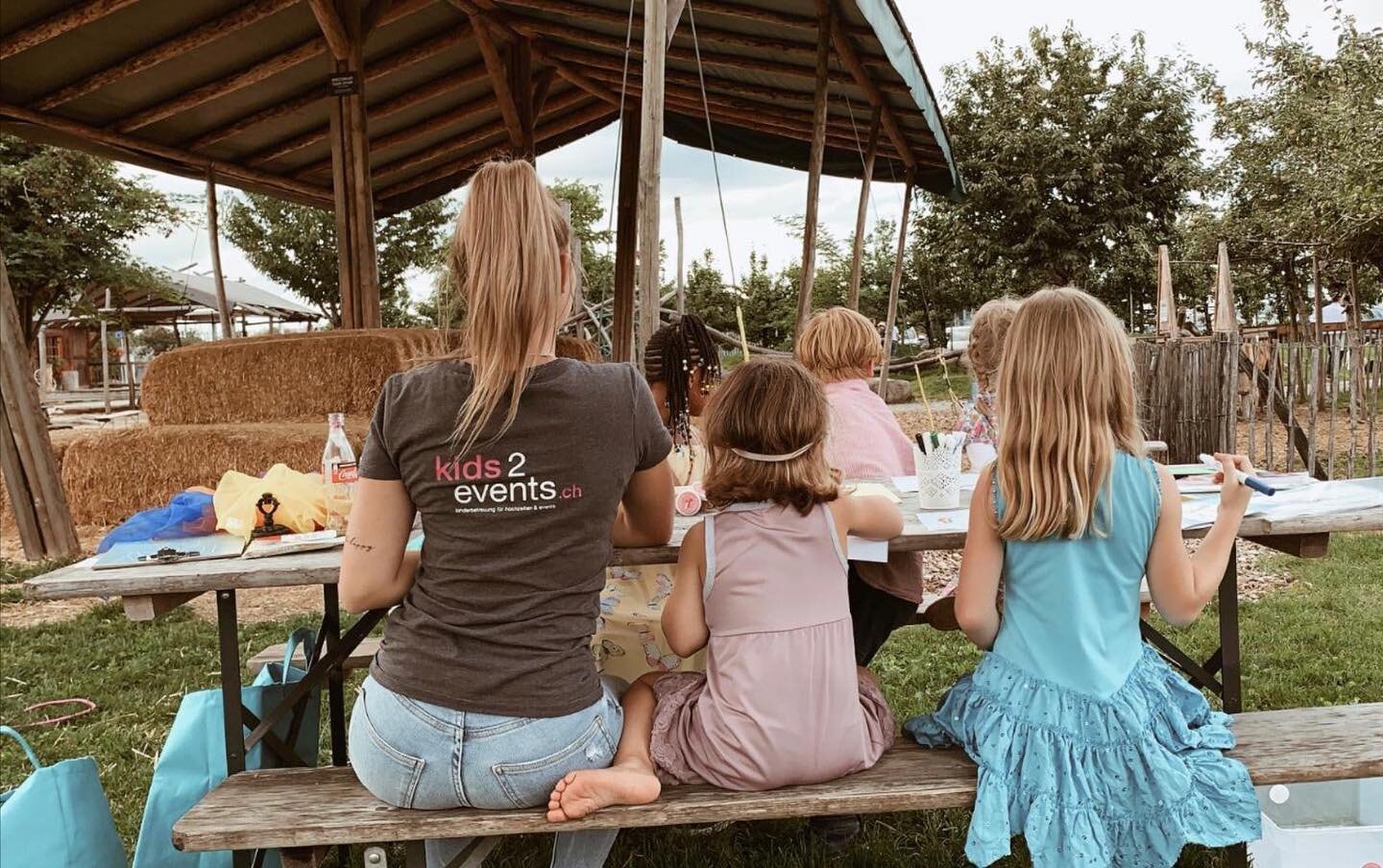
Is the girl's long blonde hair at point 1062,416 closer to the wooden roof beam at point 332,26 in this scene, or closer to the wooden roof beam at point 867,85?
the wooden roof beam at point 867,85

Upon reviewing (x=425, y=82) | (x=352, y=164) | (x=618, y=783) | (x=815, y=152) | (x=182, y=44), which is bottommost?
(x=618, y=783)

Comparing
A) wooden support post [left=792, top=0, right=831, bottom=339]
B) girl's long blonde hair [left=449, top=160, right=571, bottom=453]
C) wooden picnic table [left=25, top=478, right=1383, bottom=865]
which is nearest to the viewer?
girl's long blonde hair [left=449, top=160, right=571, bottom=453]

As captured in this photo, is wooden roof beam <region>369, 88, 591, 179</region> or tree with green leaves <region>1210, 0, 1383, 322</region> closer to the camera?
wooden roof beam <region>369, 88, 591, 179</region>

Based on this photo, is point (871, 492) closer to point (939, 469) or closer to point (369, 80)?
point (939, 469)

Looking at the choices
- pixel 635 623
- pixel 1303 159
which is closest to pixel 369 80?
pixel 635 623

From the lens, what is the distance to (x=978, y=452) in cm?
256

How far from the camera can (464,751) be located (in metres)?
1.58

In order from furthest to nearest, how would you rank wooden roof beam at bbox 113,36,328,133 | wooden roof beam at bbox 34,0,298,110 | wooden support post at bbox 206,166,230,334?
1. wooden support post at bbox 206,166,230,334
2. wooden roof beam at bbox 113,36,328,133
3. wooden roof beam at bbox 34,0,298,110

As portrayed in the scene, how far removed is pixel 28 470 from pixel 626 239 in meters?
5.32

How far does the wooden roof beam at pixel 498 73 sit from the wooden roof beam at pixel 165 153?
2792 mm

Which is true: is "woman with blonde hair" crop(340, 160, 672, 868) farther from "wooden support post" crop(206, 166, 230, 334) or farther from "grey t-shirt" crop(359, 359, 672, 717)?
"wooden support post" crop(206, 166, 230, 334)

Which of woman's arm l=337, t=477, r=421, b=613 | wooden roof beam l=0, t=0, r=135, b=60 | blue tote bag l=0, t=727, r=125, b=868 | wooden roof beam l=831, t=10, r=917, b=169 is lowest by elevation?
blue tote bag l=0, t=727, r=125, b=868

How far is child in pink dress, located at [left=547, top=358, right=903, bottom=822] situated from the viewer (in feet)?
5.66

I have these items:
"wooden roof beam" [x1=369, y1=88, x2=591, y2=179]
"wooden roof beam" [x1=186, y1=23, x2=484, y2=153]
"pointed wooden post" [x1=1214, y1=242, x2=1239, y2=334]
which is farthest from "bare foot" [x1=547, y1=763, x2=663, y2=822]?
"wooden roof beam" [x1=369, y1=88, x2=591, y2=179]
